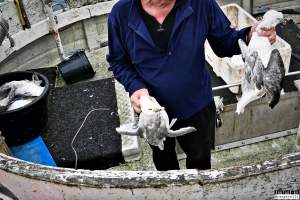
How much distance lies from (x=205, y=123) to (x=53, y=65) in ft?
10.5

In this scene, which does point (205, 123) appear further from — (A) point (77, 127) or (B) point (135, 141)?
→ (A) point (77, 127)

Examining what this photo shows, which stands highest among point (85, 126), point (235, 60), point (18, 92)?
point (18, 92)

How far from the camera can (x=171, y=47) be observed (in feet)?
6.98

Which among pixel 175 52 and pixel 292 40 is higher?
pixel 175 52

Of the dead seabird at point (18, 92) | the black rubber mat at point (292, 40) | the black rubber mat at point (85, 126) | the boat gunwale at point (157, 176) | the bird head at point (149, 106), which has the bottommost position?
the black rubber mat at point (85, 126)

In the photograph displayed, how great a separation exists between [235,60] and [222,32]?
1700 millimetres

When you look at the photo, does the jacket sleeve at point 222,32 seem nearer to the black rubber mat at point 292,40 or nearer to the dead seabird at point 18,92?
the black rubber mat at point 292,40

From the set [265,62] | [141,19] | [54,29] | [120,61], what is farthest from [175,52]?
[54,29]

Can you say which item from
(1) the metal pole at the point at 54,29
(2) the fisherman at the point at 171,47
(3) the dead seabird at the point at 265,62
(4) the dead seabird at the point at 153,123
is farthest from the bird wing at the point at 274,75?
(1) the metal pole at the point at 54,29

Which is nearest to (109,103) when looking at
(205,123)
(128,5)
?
(205,123)

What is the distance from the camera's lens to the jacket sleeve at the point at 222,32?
2.18 metres

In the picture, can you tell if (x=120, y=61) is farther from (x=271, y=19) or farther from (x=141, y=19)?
(x=271, y=19)

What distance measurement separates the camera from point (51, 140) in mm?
3623

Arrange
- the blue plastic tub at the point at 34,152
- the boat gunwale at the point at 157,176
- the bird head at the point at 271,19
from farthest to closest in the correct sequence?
the blue plastic tub at the point at 34,152
the bird head at the point at 271,19
the boat gunwale at the point at 157,176
